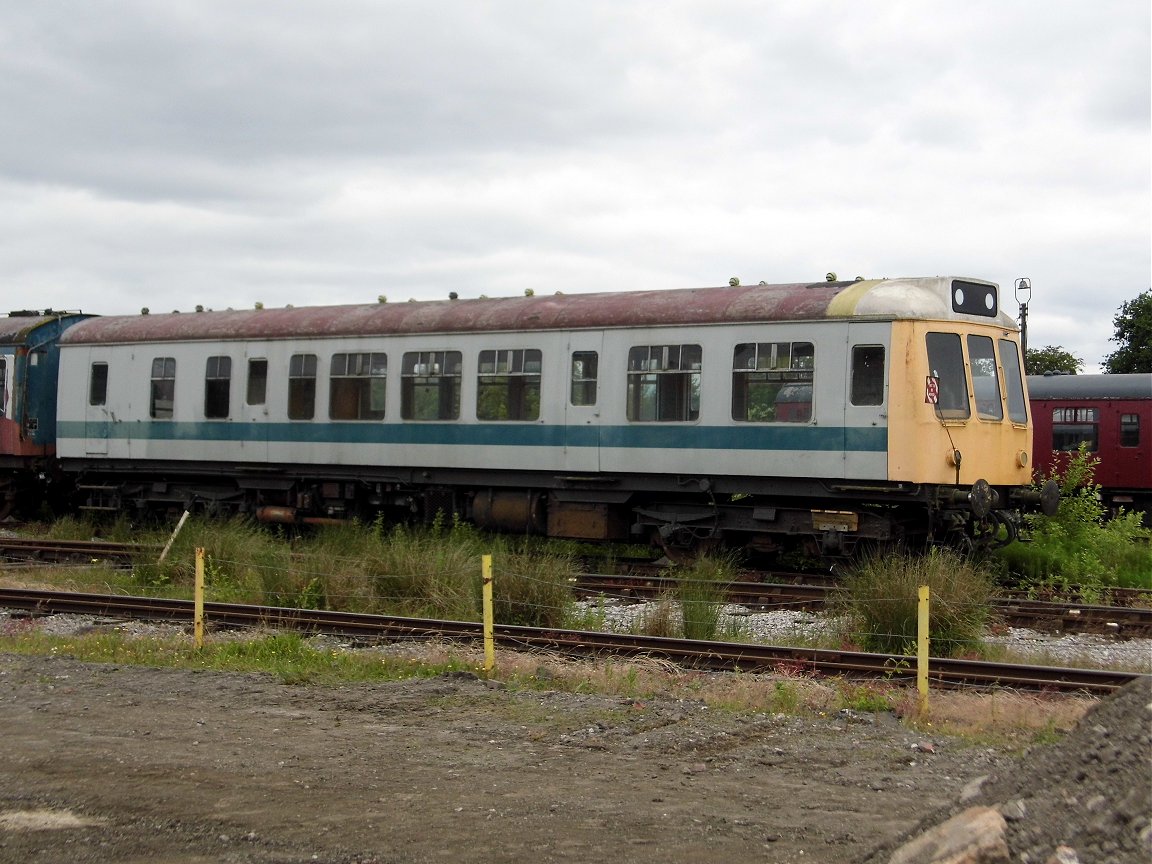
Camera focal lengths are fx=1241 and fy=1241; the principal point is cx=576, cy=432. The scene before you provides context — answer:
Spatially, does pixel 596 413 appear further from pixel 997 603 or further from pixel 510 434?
pixel 997 603

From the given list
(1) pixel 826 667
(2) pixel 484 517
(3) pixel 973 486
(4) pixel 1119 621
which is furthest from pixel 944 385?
(2) pixel 484 517

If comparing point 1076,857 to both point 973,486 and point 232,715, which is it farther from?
point 973,486

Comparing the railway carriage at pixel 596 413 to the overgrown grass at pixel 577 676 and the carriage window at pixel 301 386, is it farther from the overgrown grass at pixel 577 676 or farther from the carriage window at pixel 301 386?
the overgrown grass at pixel 577 676

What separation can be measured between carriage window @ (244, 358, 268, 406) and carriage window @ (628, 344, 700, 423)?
599cm

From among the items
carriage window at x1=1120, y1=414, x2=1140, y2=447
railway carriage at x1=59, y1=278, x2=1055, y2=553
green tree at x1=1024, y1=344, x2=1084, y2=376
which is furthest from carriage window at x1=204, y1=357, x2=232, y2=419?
green tree at x1=1024, y1=344, x2=1084, y2=376

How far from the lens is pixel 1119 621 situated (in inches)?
463

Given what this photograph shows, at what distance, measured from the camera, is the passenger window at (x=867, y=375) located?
44.3 feet

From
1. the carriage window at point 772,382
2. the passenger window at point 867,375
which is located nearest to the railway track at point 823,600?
the carriage window at point 772,382

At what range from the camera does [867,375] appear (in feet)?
44.6

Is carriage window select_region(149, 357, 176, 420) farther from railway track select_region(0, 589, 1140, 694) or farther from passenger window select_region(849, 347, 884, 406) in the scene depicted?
passenger window select_region(849, 347, 884, 406)

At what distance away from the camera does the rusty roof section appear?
567 inches

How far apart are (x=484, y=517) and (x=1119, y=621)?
808cm

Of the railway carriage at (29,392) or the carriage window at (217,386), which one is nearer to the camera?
the carriage window at (217,386)

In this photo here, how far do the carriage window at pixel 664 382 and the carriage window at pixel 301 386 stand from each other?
16.6ft
